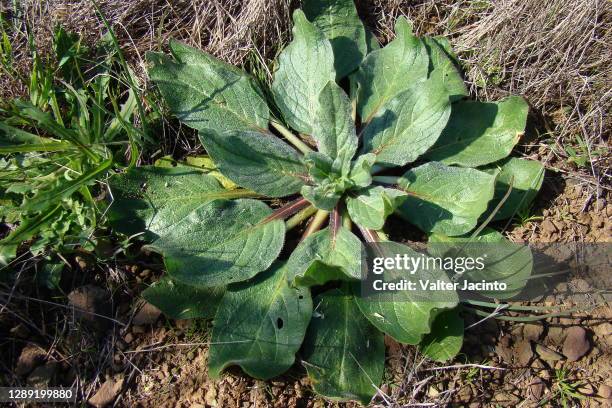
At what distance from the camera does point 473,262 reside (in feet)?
7.76

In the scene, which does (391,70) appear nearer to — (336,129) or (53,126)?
(336,129)

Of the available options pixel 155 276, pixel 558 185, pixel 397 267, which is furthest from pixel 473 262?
pixel 155 276

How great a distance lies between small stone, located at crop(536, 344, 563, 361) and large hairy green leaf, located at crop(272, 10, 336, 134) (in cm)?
140

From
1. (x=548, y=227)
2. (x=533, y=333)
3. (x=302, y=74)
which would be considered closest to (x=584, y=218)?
(x=548, y=227)

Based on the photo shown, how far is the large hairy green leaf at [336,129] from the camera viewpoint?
2.37 m

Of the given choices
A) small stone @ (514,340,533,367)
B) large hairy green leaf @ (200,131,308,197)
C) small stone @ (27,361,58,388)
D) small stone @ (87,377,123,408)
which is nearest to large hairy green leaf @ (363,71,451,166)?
large hairy green leaf @ (200,131,308,197)

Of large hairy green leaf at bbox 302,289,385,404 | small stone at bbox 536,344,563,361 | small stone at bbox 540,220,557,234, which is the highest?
small stone at bbox 540,220,557,234

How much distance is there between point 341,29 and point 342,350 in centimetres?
158

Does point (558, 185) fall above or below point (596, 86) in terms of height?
below

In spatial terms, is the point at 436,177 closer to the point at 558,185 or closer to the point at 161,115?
the point at 558,185

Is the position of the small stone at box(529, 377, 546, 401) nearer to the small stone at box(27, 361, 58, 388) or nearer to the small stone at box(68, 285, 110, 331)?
the small stone at box(68, 285, 110, 331)

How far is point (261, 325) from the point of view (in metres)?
2.24

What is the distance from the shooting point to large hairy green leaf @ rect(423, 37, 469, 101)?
2.59 metres

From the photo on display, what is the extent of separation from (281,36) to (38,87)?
4.02 feet
